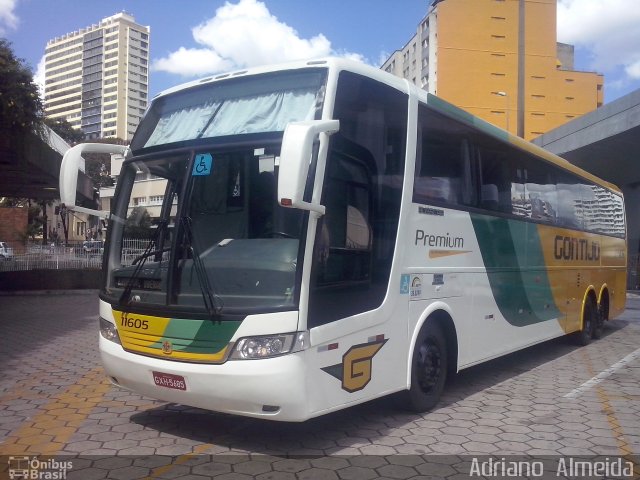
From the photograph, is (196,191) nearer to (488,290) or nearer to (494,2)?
(488,290)

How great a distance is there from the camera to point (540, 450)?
17.0 ft

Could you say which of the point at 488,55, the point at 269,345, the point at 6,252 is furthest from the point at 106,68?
the point at 269,345

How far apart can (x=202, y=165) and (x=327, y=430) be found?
269 centimetres

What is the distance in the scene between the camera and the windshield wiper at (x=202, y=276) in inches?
188

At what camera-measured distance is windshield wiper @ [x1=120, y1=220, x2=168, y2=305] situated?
5293 millimetres

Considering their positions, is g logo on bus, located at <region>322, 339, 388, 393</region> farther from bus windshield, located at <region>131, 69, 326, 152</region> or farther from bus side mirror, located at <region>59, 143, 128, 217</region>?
bus side mirror, located at <region>59, 143, 128, 217</region>

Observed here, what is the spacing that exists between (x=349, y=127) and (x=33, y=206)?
55634 millimetres

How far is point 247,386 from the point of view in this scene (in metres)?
4.62

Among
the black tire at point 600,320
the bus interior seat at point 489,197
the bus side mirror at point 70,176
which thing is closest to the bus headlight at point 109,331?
the bus side mirror at point 70,176

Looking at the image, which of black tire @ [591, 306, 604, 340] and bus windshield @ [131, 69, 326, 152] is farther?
black tire @ [591, 306, 604, 340]

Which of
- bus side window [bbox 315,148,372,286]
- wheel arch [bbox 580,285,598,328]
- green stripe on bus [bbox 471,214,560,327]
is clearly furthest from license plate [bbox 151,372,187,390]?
wheel arch [bbox 580,285,598,328]

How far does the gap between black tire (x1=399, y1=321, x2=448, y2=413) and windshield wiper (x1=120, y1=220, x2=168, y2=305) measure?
2708mm

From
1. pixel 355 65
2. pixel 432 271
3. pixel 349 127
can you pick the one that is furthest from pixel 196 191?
pixel 432 271

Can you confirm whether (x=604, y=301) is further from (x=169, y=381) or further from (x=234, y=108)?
(x=169, y=381)
